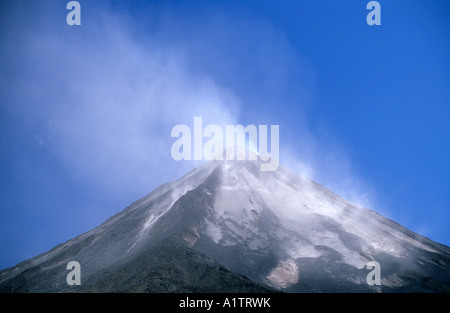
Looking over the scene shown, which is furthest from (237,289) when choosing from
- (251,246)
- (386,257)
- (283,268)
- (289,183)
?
(289,183)

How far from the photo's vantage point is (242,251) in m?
37.1

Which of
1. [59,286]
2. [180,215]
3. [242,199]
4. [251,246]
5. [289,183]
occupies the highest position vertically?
[289,183]

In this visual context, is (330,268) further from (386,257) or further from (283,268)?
(386,257)

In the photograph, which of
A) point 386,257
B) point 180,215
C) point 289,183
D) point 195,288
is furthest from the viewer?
point 289,183

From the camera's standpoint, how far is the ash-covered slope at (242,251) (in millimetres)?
26953

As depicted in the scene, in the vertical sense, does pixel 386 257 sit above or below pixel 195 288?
above

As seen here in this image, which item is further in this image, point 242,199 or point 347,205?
point 347,205

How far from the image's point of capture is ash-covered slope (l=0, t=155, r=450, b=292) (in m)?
27.0

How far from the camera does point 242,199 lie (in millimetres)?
52656

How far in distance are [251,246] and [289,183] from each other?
98.4 feet
